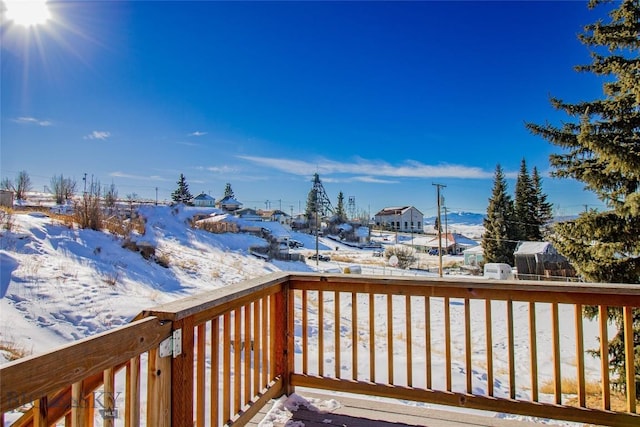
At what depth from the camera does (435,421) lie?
2.20 metres

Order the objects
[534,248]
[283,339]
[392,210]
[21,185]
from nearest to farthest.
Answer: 1. [283,339]
2. [21,185]
3. [534,248]
4. [392,210]

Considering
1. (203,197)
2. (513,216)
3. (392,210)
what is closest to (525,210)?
(513,216)

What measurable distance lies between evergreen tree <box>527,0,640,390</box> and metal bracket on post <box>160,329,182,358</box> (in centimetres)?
503

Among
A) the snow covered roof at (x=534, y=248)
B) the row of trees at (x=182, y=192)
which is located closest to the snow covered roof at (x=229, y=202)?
the row of trees at (x=182, y=192)

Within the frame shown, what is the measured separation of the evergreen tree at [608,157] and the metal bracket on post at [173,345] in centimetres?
503

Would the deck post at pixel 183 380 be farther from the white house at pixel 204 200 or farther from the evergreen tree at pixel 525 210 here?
the white house at pixel 204 200

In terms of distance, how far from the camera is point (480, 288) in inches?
86.0

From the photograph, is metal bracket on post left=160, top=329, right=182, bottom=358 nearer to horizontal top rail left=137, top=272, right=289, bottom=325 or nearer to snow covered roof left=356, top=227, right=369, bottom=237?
Result: horizontal top rail left=137, top=272, right=289, bottom=325

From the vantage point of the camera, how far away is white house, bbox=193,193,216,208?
1748 inches

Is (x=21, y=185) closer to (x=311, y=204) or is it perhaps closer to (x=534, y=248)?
(x=534, y=248)

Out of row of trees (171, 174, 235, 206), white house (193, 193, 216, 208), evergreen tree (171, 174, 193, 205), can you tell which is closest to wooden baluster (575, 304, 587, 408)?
row of trees (171, 174, 235, 206)

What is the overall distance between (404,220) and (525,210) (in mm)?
29205

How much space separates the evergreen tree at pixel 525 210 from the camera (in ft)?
78.9

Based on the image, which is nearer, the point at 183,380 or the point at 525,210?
the point at 183,380
